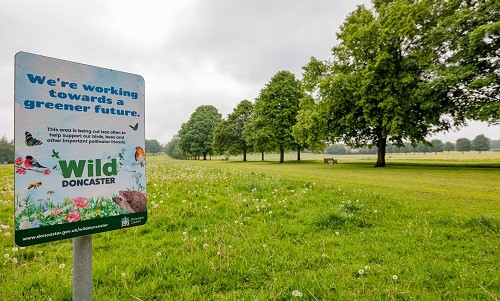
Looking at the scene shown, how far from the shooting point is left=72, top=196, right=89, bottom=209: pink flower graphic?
8.79 ft

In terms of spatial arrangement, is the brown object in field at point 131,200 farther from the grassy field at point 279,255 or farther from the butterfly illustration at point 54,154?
the grassy field at point 279,255

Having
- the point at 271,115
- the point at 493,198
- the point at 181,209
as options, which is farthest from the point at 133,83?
the point at 271,115

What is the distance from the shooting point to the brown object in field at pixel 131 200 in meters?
2.98

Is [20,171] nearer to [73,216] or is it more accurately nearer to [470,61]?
[73,216]

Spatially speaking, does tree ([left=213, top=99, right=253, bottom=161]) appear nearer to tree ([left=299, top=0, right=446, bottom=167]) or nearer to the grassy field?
tree ([left=299, top=0, right=446, bottom=167])

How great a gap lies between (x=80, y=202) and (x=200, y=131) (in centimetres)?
8189

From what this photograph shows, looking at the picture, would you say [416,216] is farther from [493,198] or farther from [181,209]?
[181,209]

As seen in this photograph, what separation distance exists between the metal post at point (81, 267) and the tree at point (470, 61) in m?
28.1

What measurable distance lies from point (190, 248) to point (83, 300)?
107 inches

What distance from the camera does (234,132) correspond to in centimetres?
6288

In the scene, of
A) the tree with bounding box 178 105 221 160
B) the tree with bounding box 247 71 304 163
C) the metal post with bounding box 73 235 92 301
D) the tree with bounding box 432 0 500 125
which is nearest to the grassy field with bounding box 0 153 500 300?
the metal post with bounding box 73 235 92 301

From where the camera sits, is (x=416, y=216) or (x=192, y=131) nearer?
(x=416, y=216)

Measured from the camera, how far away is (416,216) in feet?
25.8

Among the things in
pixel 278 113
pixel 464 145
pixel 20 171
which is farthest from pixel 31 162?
pixel 464 145
